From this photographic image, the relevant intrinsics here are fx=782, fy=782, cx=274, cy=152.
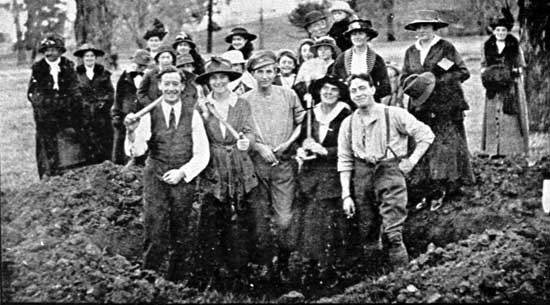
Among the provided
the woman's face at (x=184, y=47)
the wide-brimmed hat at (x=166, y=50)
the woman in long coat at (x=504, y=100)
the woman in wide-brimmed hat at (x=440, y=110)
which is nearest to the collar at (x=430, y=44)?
the woman in wide-brimmed hat at (x=440, y=110)

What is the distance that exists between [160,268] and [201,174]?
78cm

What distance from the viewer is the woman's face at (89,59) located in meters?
6.43

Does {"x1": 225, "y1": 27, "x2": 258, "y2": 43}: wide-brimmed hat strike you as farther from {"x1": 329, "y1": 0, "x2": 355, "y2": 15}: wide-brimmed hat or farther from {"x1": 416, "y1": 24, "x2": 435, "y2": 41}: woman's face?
{"x1": 416, "y1": 24, "x2": 435, "y2": 41}: woman's face

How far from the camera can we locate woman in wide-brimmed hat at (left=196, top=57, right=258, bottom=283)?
5.89 m

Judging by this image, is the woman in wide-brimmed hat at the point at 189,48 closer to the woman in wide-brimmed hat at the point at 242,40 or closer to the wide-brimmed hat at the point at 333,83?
the woman in wide-brimmed hat at the point at 242,40

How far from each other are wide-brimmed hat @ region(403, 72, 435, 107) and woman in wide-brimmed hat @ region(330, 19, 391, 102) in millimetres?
282

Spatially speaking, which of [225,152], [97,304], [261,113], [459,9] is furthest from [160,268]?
[459,9]

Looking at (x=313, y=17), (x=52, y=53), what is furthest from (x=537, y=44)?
(x=52, y=53)

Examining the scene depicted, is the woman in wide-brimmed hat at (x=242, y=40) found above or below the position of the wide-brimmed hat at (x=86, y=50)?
above

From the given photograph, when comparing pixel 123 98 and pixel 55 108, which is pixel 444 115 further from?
pixel 55 108

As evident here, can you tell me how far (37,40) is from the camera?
618 cm

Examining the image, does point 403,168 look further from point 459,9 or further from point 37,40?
point 37,40

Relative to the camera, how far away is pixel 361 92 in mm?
5746

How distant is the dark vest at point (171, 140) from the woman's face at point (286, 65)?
920mm
